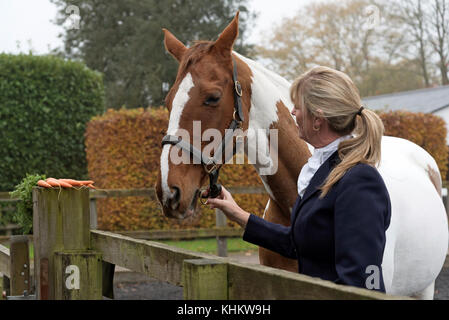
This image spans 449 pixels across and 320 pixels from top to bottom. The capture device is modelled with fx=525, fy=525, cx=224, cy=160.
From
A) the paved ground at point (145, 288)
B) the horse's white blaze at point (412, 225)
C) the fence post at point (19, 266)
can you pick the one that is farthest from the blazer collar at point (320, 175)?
the paved ground at point (145, 288)

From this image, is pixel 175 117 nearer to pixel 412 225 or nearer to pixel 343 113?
pixel 343 113

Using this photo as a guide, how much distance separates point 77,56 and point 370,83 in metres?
16.7

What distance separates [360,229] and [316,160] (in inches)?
16.3

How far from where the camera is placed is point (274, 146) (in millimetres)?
3166

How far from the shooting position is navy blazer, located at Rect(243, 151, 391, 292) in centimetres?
168

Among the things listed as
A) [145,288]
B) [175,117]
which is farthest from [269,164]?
[145,288]

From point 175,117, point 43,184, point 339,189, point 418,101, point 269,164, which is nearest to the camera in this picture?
point 339,189

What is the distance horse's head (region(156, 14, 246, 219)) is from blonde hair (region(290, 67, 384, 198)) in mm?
962

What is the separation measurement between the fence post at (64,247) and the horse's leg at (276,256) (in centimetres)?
104

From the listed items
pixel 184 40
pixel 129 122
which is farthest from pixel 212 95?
pixel 184 40

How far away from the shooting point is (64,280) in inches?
101

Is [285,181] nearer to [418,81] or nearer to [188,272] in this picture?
[188,272]

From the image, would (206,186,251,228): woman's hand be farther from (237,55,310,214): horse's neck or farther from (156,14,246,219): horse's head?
(237,55,310,214): horse's neck

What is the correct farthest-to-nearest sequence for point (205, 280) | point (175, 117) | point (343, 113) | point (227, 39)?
1. point (227, 39)
2. point (175, 117)
3. point (343, 113)
4. point (205, 280)
